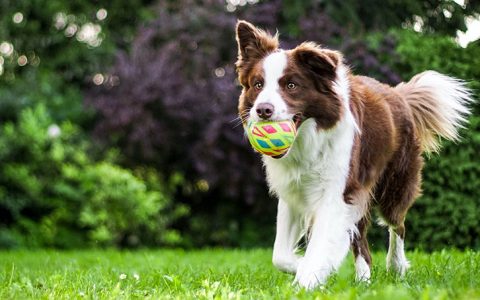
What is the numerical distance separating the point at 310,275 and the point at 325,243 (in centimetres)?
25

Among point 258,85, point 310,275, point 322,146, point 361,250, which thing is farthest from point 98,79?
point 310,275

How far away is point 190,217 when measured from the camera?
12234mm

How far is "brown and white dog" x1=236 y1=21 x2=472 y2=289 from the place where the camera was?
4629mm

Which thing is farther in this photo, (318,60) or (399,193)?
(399,193)

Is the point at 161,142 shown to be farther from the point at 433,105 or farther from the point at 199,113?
the point at 433,105

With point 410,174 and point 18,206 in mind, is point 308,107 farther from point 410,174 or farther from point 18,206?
point 18,206

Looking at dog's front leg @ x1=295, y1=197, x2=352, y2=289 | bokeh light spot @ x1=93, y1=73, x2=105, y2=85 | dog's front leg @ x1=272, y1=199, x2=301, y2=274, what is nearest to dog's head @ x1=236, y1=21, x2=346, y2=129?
dog's front leg @ x1=295, y1=197, x2=352, y2=289

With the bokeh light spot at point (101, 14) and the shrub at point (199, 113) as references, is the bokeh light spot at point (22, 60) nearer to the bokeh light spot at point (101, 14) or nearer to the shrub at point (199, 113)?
the bokeh light spot at point (101, 14)

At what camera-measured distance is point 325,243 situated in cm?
461

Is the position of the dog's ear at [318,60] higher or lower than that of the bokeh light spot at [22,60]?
higher

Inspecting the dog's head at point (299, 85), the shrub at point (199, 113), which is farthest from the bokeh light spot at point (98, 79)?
the dog's head at point (299, 85)

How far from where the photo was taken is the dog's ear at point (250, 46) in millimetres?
4938

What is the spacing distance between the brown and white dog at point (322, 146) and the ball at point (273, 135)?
0.06 m

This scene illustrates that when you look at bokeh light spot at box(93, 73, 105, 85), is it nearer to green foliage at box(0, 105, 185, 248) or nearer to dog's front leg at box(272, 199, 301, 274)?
green foliage at box(0, 105, 185, 248)
